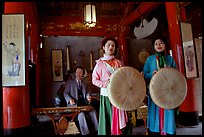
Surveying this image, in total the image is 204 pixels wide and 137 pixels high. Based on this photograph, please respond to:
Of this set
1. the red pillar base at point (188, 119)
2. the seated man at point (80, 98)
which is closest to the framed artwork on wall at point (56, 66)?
the seated man at point (80, 98)

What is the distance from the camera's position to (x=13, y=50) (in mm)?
3305

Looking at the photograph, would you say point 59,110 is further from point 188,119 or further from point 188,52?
point 188,52

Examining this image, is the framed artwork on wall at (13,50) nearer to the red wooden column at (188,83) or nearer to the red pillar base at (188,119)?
the red wooden column at (188,83)

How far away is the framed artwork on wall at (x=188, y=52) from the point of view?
4082 mm

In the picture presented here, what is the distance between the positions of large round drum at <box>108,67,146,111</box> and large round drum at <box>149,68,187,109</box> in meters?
0.13

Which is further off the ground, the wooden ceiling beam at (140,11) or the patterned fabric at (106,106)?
the wooden ceiling beam at (140,11)

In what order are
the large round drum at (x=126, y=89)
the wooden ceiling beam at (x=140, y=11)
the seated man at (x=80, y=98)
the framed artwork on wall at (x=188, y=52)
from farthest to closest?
the wooden ceiling beam at (x=140, y=11) → the framed artwork on wall at (x=188, y=52) → the seated man at (x=80, y=98) → the large round drum at (x=126, y=89)

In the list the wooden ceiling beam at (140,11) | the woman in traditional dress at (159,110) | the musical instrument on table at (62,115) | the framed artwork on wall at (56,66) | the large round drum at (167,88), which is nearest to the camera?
the large round drum at (167,88)

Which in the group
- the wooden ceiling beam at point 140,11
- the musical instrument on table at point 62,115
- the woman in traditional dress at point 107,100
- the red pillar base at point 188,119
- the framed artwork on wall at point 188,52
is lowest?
the red pillar base at point 188,119

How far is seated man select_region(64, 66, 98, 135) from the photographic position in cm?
353

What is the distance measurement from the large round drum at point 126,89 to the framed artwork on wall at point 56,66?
4700mm

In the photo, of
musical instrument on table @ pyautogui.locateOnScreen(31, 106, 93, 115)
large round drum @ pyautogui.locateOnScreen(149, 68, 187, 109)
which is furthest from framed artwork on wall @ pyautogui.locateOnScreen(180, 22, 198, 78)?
musical instrument on table @ pyautogui.locateOnScreen(31, 106, 93, 115)

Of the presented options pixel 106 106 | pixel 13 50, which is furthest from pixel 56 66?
pixel 106 106

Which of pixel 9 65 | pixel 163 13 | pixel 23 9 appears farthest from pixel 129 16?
pixel 9 65
